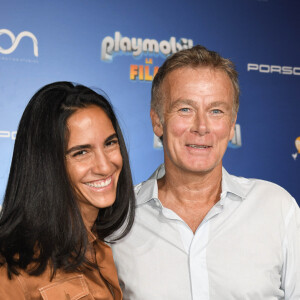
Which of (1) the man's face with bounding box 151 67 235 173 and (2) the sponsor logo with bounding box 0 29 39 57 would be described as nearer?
(1) the man's face with bounding box 151 67 235 173

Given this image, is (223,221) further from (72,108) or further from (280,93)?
(280,93)

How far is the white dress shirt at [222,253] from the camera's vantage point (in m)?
1.80

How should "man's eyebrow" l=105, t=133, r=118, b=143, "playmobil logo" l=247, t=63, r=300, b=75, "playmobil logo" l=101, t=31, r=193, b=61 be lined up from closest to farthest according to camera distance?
1. "man's eyebrow" l=105, t=133, r=118, b=143
2. "playmobil logo" l=101, t=31, r=193, b=61
3. "playmobil logo" l=247, t=63, r=300, b=75

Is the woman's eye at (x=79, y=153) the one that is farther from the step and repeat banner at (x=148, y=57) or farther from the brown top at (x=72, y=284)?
the step and repeat banner at (x=148, y=57)

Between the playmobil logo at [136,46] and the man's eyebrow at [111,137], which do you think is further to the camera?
the playmobil logo at [136,46]

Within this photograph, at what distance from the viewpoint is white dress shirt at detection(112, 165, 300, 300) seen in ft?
5.90

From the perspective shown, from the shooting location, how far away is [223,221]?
6.22 feet

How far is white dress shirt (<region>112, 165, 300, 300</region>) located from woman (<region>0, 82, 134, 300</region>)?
0.12 m

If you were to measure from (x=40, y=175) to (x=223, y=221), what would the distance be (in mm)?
769

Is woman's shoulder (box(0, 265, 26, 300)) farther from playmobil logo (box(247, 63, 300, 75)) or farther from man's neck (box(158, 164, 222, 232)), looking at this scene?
playmobil logo (box(247, 63, 300, 75))

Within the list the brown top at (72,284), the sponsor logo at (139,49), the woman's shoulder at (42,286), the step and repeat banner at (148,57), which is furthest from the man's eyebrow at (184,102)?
the sponsor logo at (139,49)

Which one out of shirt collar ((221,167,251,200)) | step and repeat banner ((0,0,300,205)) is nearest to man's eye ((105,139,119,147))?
shirt collar ((221,167,251,200))

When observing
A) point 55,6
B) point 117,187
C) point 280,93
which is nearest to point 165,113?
point 117,187

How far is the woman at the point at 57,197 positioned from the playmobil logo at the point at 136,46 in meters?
1.74
